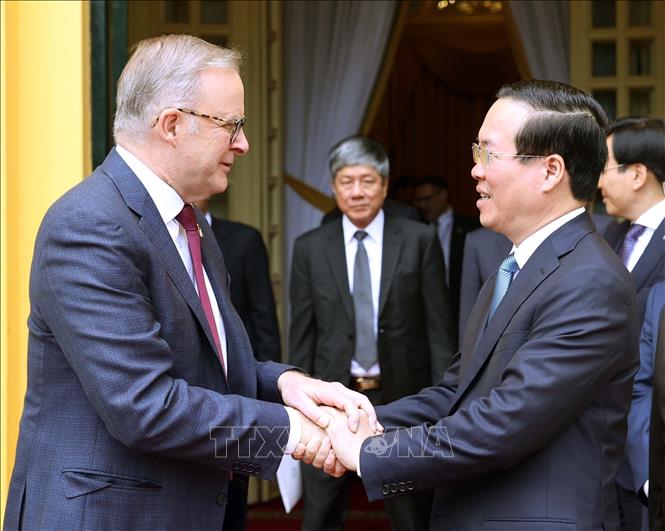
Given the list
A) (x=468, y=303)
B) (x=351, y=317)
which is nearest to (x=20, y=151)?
(x=351, y=317)

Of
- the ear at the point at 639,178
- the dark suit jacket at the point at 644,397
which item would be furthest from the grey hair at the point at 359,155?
the dark suit jacket at the point at 644,397

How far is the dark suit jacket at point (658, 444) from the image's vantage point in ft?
8.95

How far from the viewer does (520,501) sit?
96.9 inches

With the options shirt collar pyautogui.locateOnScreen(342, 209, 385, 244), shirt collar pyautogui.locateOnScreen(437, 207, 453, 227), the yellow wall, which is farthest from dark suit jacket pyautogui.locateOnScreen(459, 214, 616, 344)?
shirt collar pyautogui.locateOnScreen(437, 207, 453, 227)

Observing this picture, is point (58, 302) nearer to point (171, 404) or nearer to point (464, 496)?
point (171, 404)

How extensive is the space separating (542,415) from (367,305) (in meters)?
2.86

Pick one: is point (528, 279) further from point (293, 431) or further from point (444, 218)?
point (444, 218)

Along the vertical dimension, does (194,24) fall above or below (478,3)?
below

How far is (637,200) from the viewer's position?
14.9 ft

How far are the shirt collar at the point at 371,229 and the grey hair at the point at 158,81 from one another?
108 inches

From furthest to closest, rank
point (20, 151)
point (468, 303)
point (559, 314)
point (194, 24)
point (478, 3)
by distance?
1. point (478, 3)
2. point (194, 24)
3. point (468, 303)
4. point (20, 151)
5. point (559, 314)

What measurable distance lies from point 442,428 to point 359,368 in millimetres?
2640

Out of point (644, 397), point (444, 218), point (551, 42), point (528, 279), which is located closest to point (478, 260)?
point (644, 397)

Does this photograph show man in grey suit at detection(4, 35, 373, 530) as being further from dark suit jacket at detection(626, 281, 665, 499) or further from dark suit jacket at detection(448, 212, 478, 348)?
dark suit jacket at detection(448, 212, 478, 348)
